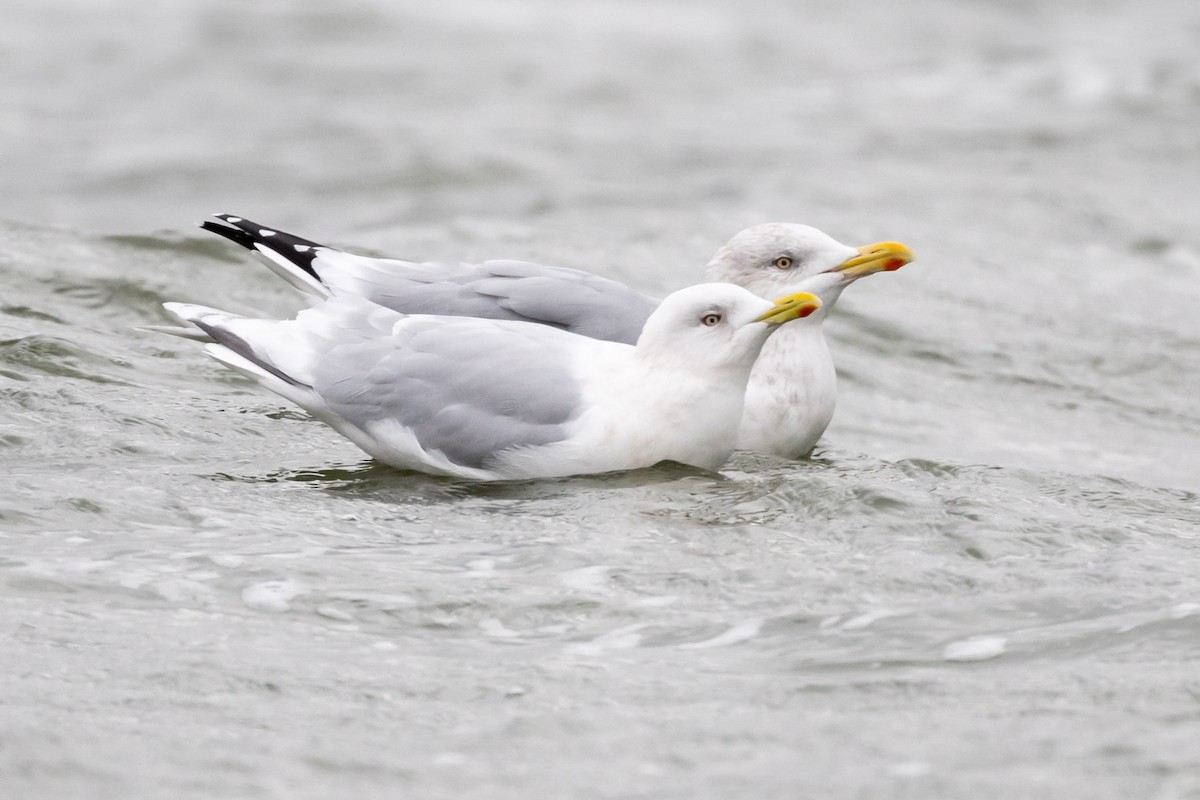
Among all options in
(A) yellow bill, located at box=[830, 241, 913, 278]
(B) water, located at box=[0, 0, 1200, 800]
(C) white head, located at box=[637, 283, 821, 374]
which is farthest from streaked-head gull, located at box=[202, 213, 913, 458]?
(C) white head, located at box=[637, 283, 821, 374]

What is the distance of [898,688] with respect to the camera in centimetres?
408

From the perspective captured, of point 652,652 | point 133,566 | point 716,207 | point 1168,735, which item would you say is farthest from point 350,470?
point 716,207

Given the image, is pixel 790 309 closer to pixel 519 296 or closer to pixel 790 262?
pixel 790 262

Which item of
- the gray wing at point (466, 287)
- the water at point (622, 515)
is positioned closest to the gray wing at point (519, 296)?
the gray wing at point (466, 287)

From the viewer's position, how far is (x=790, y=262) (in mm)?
6438

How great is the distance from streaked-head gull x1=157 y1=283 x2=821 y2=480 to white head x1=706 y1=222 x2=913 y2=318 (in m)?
0.67

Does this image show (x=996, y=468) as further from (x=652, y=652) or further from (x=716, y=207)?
(x=716, y=207)

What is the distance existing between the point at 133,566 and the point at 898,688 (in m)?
2.05

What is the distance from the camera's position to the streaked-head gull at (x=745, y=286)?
6312mm

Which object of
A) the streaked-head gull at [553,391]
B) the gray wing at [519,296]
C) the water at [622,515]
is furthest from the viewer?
the gray wing at [519,296]

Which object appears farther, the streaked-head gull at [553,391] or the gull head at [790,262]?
the gull head at [790,262]

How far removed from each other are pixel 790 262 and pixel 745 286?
18 cm

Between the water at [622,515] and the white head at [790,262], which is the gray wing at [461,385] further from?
the white head at [790,262]

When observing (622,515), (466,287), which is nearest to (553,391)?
(622,515)
